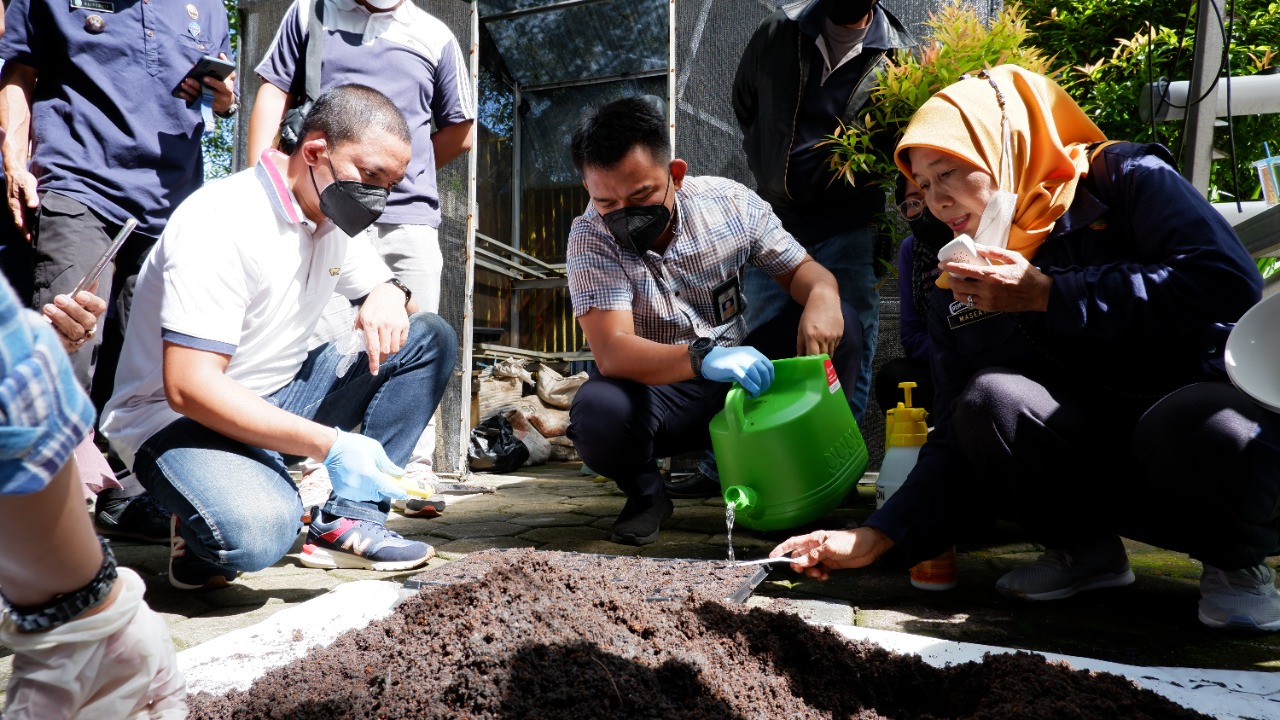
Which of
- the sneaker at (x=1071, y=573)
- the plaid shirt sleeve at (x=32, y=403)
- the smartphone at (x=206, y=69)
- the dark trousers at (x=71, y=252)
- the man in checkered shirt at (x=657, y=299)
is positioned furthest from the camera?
the smartphone at (x=206, y=69)

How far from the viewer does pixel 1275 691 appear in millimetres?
1247

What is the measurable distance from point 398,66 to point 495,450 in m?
2.70

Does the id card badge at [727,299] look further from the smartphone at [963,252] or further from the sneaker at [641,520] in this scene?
the smartphone at [963,252]

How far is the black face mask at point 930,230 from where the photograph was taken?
6.64 ft

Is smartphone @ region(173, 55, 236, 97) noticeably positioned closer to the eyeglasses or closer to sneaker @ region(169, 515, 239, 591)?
sneaker @ region(169, 515, 239, 591)

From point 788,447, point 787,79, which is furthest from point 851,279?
point 788,447

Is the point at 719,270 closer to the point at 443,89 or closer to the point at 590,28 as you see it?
the point at 443,89

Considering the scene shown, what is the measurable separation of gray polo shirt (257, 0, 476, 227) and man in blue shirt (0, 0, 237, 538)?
34 cm

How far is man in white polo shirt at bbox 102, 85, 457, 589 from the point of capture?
1.82 metres

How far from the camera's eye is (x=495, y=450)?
5.18 m

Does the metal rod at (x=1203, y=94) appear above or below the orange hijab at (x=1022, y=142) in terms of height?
above

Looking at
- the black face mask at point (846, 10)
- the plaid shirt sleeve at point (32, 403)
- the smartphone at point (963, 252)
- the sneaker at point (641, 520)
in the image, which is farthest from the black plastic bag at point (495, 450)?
the plaid shirt sleeve at point (32, 403)

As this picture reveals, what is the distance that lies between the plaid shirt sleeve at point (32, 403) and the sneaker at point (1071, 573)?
1900mm

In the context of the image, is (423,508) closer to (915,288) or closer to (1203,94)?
(915,288)
